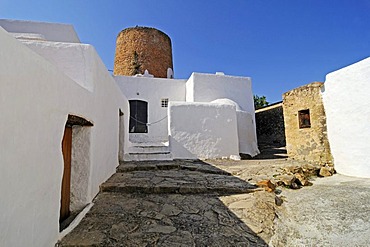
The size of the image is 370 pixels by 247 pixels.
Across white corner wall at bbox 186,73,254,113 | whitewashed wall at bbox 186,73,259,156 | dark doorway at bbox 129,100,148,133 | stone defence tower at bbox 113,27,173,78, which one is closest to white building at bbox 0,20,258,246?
whitewashed wall at bbox 186,73,259,156

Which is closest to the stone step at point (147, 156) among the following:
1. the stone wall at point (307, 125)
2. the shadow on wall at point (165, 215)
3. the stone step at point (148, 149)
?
the stone step at point (148, 149)

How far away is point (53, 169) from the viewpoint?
2375 millimetres

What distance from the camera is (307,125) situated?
294 inches

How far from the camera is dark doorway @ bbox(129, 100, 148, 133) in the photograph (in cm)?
1181

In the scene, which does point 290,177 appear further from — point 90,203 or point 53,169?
point 53,169

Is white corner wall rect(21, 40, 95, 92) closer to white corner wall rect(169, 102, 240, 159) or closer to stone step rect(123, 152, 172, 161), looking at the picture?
stone step rect(123, 152, 172, 161)

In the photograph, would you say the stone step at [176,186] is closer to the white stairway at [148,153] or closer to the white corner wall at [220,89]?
the white stairway at [148,153]

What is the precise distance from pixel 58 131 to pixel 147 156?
5631 millimetres

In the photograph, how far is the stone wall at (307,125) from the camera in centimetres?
694

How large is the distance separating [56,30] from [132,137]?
607cm

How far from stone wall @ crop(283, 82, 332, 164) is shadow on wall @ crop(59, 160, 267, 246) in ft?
12.2

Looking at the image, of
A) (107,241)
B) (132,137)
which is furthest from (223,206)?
(132,137)

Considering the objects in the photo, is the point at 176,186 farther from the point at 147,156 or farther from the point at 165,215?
the point at 147,156

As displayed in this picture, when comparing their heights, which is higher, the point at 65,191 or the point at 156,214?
the point at 65,191
